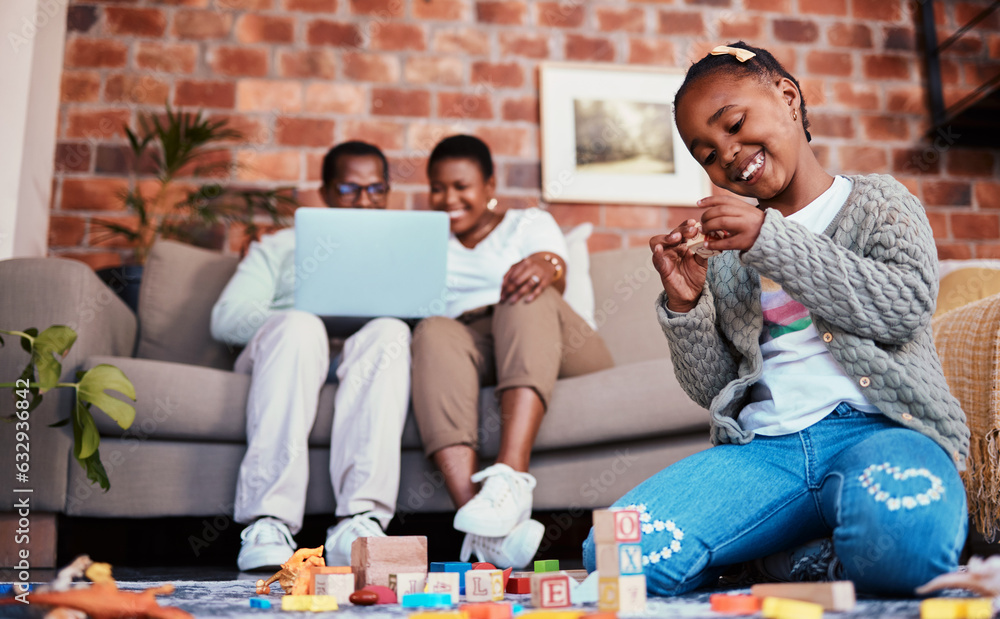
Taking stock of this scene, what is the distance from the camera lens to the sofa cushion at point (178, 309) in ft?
6.73

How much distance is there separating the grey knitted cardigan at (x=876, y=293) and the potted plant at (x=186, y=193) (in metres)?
1.78

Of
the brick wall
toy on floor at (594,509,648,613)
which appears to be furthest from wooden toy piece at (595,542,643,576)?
the brick wall

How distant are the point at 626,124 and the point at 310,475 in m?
1.70

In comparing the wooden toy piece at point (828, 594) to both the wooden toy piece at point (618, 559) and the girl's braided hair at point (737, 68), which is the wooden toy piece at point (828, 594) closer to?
the wooden toy piece at point (618, 559)

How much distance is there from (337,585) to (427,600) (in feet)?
0.44

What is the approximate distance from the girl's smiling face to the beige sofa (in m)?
0.69

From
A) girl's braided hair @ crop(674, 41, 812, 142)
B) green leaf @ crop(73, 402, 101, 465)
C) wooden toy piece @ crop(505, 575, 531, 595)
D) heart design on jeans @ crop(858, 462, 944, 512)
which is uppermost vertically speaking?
girl's braided hair @ crop(674, 41, 812, 142)

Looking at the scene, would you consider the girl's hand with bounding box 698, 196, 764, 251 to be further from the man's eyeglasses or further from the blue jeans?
the man's eyeglasses

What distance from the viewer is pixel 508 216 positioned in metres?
2.20

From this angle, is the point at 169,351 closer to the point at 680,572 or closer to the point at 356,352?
the point at 356,352

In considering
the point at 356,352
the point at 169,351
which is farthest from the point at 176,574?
the point at 169,351

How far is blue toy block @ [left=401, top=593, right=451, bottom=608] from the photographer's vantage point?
0.84m

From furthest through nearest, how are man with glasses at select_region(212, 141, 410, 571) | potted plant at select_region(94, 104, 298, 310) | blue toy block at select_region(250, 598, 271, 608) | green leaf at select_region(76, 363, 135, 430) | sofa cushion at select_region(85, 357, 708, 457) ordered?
potted plant at select_region(94, 104, 298, 310)
sofa cushion at select_region(85, 357, 708, 457)
man with glasses at select_region(212, 141, 410, 571)
green leaf at select_region(76, 363, 135, 430)
blue toy block at select_region(250, 598, 271, 608)

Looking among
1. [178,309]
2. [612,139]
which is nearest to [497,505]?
[178,309]
